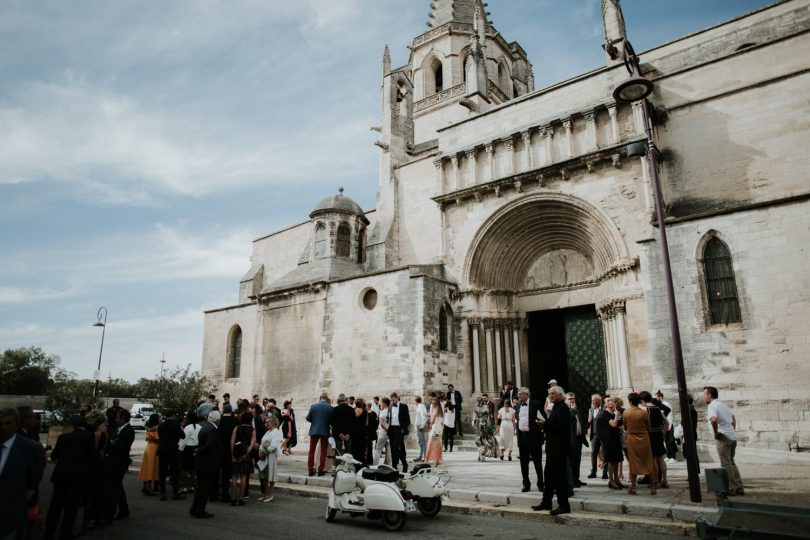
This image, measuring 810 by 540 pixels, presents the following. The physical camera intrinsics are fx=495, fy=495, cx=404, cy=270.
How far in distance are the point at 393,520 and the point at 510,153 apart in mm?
13445

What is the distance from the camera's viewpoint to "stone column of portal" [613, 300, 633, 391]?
13.7 meters

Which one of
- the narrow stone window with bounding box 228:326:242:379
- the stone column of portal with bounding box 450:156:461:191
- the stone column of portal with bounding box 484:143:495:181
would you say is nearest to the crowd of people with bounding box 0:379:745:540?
the stone column of portal with bounding box 484:143:495:181

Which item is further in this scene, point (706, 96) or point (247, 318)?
point (247, 318)

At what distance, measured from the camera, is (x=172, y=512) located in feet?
24.3

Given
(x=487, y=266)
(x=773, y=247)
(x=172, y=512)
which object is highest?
(x=487, y=266)

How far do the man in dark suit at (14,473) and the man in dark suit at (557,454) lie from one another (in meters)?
5.47

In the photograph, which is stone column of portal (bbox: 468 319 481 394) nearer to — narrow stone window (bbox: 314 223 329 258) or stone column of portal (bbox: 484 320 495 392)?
stone column of portal (bbox: 484 320 495 392)

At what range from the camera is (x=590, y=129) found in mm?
15391

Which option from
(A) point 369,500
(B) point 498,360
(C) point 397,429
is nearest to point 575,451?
(C) point 397,429

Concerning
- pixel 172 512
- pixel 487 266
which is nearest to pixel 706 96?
pixel 487 266

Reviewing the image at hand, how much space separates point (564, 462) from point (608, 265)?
9.78 meters

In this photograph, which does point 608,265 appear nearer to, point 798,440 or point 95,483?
point 798,440

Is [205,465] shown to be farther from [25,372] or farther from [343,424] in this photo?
[25,372]

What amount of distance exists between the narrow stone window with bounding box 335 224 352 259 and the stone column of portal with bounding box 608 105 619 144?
1098 cm
